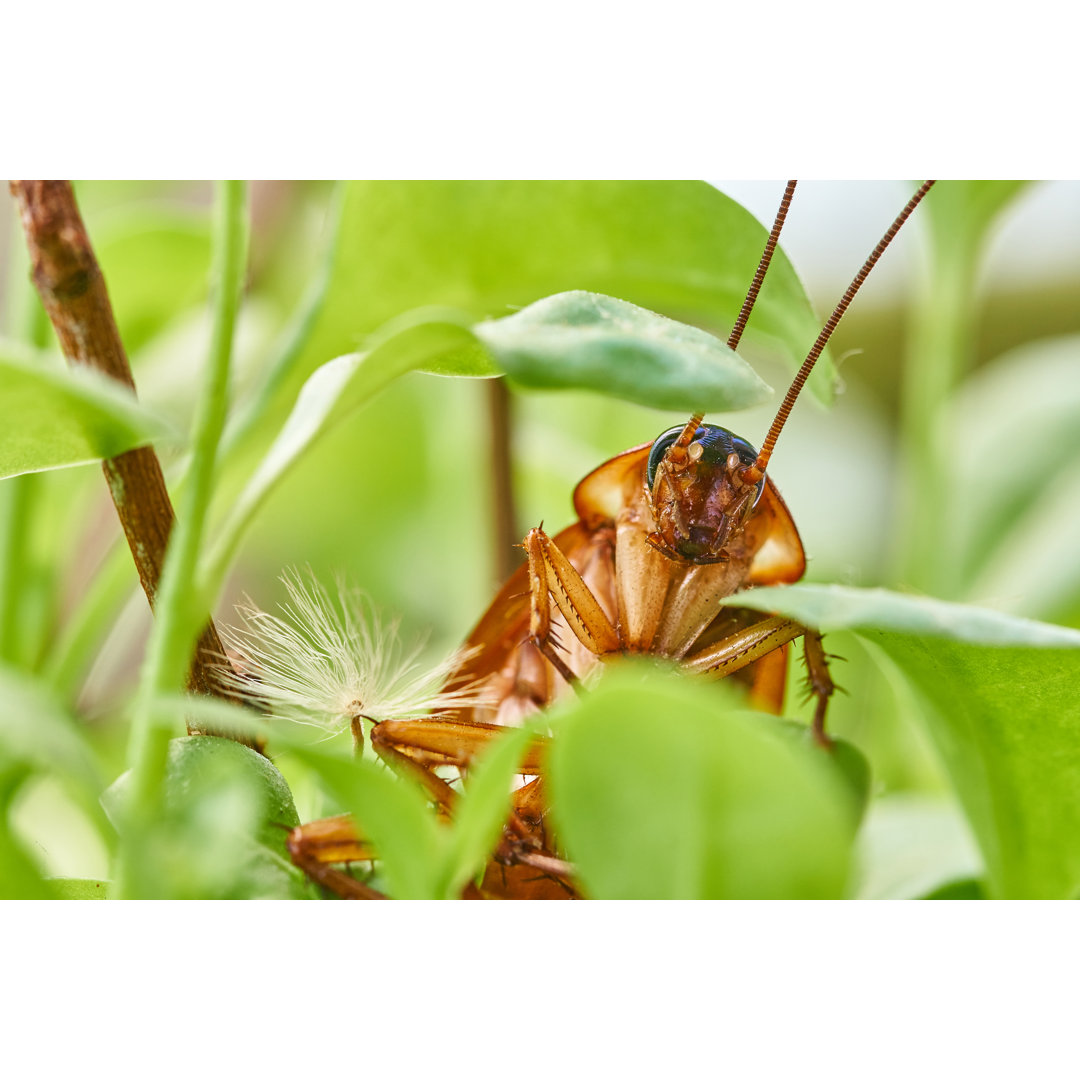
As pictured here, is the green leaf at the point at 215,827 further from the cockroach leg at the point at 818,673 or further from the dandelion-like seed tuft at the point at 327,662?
the cockroach leg at the point at 818,673

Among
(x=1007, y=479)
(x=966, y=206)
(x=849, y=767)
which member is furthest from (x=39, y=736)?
(x=1007, y=479)

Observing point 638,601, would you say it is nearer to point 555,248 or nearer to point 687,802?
point 555,248

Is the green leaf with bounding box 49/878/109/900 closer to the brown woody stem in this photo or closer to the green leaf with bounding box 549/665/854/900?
the brown woody stem

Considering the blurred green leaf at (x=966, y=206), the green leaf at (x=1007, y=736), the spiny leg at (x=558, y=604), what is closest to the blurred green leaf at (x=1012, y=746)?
the green leaf at (x=1007, y=736)

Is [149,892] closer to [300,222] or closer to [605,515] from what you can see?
[605,515]

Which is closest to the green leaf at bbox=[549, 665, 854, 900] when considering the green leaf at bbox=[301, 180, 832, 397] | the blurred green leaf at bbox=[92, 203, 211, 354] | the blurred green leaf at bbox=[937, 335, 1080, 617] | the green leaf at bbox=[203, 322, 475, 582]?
the green leaf at bbox=[203, 322, 475, 582]

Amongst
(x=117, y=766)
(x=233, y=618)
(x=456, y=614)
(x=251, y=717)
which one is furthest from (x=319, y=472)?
(x=251, y=717)
